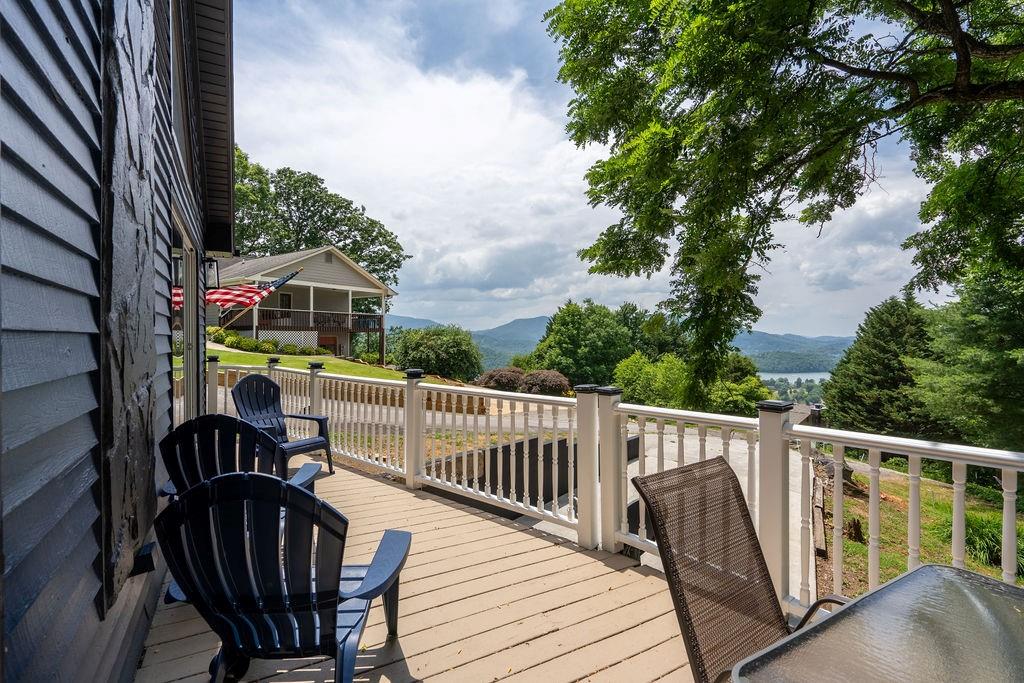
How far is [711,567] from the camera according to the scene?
1.90 m

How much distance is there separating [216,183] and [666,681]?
798 cm

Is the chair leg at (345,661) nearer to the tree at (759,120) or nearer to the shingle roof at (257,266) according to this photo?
the tree at (759,120)

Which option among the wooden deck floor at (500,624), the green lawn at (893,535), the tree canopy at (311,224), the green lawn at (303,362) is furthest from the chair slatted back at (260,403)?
the tree canopy at (311,224)

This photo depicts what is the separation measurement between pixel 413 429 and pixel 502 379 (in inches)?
542

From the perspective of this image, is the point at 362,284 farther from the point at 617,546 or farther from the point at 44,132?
the point at 44,132

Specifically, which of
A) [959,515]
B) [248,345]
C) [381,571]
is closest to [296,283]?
[248,345]

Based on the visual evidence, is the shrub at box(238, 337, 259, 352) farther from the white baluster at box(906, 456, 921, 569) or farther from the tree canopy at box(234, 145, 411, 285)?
the white baluster at box(906, 456, 921, 569)

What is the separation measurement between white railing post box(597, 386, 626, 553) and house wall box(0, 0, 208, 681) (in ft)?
8.62

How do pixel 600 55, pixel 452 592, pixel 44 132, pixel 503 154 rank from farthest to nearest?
pixel 503 154
pixel 600 55
pixel 452 592
pixel 44 132

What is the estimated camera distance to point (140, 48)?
2209 millimetres

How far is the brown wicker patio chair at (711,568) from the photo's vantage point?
1.72 meters

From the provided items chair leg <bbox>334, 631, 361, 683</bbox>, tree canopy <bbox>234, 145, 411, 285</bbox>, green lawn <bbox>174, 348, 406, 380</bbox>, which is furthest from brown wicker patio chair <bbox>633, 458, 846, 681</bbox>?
tree canopy <bbox>234, 145, 411, 285</bbox>

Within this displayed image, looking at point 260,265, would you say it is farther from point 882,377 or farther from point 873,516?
point 882,377

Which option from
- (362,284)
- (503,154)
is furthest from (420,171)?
(503,154)
